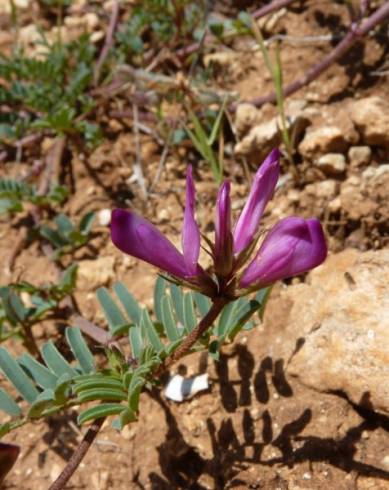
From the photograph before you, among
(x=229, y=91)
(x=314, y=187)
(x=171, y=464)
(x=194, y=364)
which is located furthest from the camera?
(x=229, y=91)

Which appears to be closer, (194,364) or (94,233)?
(194,364)

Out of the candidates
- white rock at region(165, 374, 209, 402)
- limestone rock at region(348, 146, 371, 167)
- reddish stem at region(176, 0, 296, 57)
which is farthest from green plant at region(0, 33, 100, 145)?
white rock at region(165, 374, 209, 402)

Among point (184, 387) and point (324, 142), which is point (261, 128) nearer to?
point (324, 142)

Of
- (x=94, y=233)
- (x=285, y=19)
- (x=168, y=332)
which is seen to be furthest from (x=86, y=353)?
(x=285, y=19)

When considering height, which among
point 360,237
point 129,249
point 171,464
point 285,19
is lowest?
point 171,464

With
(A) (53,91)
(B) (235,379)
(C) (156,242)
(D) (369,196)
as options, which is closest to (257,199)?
(C) (156,242)

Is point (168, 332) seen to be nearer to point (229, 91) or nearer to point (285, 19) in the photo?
point (229, 91)

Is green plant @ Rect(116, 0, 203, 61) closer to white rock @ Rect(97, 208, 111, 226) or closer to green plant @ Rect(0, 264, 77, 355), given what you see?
white rock @ Rect(97, 208, 111, 226)
